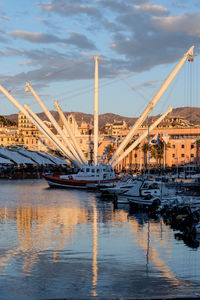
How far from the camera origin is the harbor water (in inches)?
724

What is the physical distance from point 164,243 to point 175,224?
7.59 meters

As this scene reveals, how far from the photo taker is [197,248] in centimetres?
2709

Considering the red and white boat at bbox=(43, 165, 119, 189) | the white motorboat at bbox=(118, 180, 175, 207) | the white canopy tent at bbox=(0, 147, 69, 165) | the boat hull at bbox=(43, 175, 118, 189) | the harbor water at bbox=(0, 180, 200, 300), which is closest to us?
the harbor water at bbox=(0, 180, 200, 300)

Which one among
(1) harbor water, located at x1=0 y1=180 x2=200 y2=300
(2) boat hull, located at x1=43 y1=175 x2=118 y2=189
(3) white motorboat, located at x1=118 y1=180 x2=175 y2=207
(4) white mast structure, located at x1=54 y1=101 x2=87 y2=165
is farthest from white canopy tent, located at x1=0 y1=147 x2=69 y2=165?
(1) harbor water, located at x1=0 y1=180 x2=200 y2=300

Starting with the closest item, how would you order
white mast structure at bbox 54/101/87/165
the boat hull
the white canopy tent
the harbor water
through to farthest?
1. the harbor water
2. the boat hull
3. white mast structure at bbox 54/101/87/165
4. the white canopy tent

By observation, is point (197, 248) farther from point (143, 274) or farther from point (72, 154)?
point (72, 154)

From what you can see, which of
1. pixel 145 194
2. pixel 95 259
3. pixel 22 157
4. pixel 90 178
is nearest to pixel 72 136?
pixel 90 178

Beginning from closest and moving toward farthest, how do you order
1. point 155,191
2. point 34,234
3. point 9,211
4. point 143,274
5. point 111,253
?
1. point 143,274
2. point 111,253
3. point 34,234
4. point 9,211
5. point 155,191

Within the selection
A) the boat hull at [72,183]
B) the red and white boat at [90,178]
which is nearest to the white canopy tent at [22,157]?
the boat hull at [72,183]

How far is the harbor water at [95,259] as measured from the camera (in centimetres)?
1839

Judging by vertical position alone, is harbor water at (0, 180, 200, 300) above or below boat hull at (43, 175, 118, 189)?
below

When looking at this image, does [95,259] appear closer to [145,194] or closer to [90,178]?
[145,194]

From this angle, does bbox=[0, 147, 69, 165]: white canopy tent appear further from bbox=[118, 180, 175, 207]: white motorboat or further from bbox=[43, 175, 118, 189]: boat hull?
bbox=[118, 180, 175, 207]: white motorboat

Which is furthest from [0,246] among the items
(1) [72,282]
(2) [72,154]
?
(2) [72,154]
